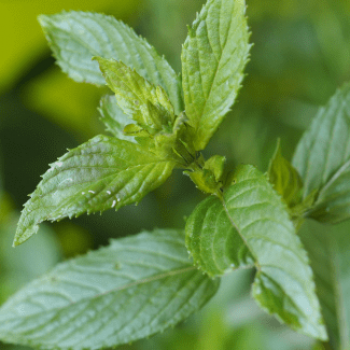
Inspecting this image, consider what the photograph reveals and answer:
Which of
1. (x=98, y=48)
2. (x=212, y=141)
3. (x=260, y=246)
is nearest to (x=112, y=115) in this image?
(x=98, y=48)

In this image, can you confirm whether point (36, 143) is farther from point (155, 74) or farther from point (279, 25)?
point (155, 74)

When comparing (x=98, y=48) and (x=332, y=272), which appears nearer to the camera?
(x=98, y=48)

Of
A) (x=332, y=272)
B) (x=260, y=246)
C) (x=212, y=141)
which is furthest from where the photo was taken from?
(x=212, y=141)

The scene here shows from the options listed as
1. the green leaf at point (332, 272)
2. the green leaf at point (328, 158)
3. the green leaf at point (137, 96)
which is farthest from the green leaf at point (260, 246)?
the green leaf at point (332, 272)

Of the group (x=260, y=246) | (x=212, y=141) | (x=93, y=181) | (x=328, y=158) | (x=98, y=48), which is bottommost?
(x=212, y=141)

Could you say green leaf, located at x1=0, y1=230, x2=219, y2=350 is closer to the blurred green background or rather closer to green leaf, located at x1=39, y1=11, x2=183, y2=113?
green leaf, located at x1=39, y1=11, x2=183, y2=113

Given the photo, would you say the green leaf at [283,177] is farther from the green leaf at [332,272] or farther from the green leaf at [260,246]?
the green leaf at [332,272]

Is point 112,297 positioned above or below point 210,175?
below

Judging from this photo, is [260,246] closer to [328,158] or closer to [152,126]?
[152,126]
